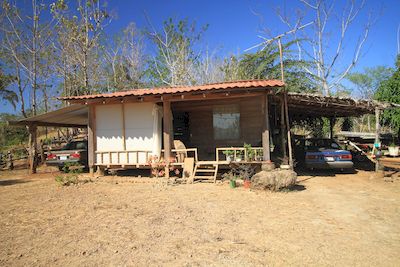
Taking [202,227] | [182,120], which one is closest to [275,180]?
[202,227]

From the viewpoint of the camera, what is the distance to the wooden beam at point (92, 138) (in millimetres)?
10172

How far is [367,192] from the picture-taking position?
716cm

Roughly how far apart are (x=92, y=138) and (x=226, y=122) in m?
5.62

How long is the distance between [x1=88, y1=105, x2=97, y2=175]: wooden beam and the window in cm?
507

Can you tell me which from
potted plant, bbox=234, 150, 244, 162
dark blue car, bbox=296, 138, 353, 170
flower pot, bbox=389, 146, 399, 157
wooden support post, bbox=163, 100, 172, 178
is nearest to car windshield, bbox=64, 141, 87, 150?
wooden support post, bbox=163, 100, 172, 178

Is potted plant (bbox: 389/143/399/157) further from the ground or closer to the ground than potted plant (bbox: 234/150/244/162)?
closer to the ground

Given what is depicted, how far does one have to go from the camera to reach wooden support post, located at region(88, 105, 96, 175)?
400 inches

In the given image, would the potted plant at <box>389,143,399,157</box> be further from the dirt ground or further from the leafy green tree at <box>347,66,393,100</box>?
the leafy green tree at <box>347,66,393,100</box>

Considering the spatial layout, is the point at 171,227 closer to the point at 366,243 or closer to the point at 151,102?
the point at 366,243

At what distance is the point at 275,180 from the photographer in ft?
23.4

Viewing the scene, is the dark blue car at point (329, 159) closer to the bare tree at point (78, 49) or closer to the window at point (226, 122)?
the window at point (226, 122)

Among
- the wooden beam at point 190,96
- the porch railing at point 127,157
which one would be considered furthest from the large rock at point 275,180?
the porch railing at point 127,157

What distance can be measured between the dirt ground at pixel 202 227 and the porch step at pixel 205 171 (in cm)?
115

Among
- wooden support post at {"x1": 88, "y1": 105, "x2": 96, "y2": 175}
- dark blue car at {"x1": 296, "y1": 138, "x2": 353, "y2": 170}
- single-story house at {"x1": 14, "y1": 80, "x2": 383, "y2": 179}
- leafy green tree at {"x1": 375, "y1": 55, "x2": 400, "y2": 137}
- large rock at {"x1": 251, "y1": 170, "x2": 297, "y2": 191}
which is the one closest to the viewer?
large rock at {"x1": 251, "y1": 170, "x2": 297, "y2": 191}
